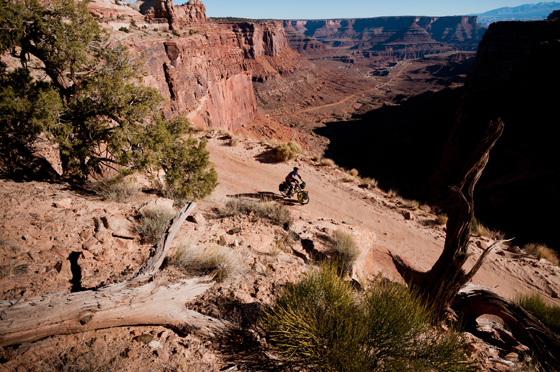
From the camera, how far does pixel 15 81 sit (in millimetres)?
5832

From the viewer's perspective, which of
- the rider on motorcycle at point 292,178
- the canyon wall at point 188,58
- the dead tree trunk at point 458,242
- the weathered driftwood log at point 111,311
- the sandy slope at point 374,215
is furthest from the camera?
the canyon wall at point 188,58

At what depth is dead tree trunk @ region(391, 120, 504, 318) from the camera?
465 centimetres

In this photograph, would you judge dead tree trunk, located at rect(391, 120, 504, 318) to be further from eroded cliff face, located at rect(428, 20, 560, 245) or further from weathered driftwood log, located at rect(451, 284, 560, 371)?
eroded cliff face, located at rect(428, 20, 560, 245)

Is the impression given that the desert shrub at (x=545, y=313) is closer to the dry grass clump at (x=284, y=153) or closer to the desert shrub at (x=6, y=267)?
the desert shrub at (x=6, y=267)

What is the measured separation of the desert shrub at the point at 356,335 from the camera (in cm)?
281

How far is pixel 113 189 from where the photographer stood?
675 cm

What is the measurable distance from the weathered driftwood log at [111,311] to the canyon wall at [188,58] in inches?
551

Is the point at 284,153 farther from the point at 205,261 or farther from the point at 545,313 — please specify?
the point at 545,313

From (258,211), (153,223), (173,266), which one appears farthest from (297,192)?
(173,266)

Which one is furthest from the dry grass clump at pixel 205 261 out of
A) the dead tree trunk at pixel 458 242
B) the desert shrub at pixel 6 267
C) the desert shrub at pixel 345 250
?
the dead tree trunk at pixel 458 242

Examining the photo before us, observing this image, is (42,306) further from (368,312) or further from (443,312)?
(443,312)

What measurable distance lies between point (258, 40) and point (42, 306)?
3732 inches

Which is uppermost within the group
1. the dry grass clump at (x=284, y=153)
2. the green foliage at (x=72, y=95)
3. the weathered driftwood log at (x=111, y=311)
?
the green foliage at (x=72, y=95)

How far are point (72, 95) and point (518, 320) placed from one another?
10688 mm
